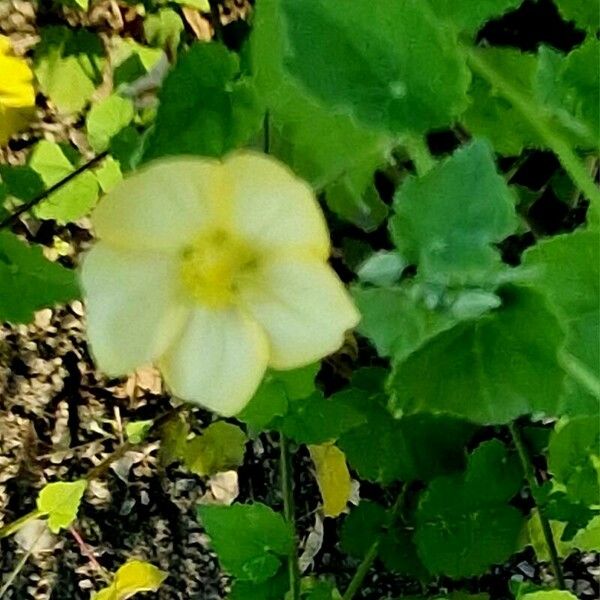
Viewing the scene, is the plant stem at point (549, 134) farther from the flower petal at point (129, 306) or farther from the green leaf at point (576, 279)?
the flower petal at point (129, 306)

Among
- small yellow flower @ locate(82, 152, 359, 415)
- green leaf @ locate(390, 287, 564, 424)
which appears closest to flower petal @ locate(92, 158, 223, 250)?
small yellow flower @ locate(82, 152, 359, 415)

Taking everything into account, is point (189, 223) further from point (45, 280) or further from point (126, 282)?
point (45, 280)

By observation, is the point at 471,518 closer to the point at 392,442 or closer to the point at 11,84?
the point at 392,442

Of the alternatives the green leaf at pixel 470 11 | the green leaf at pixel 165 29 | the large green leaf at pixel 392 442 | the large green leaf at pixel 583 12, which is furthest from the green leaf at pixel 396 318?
the green leaf at pixel 165 29

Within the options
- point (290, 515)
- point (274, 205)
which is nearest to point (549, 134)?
point (274, 205)

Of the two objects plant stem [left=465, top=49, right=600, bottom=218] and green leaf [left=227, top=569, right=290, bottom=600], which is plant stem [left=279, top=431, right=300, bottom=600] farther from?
plant stem [left=465, top=49, right=600, bottom=218]
